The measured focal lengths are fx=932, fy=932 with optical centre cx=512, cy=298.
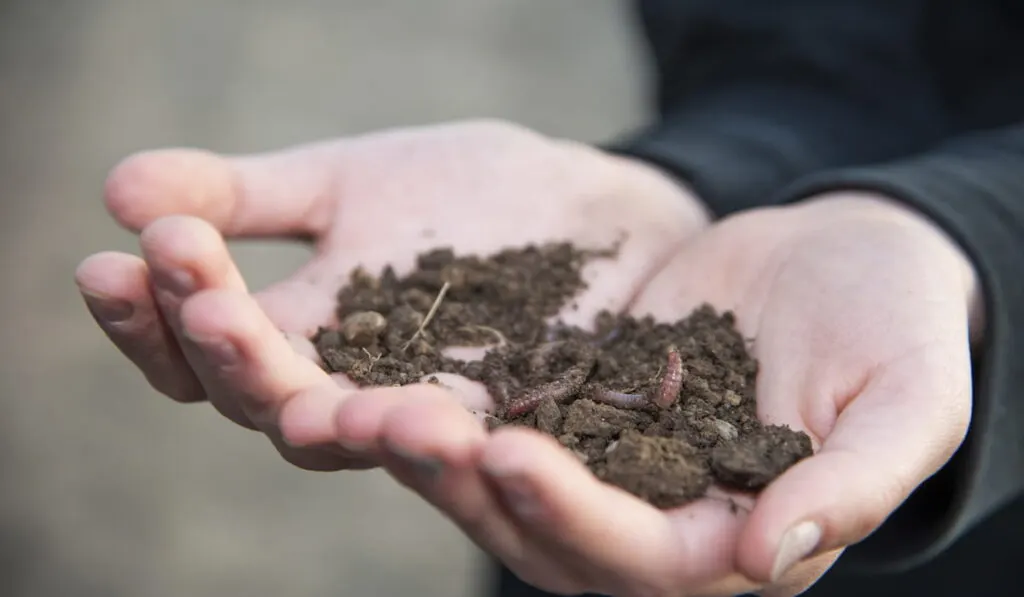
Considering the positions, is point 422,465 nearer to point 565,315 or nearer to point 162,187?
point 565,315

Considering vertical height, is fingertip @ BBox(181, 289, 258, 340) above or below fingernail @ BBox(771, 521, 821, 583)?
above

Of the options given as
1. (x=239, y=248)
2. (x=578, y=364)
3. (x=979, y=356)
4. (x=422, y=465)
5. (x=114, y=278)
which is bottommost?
(x=239, y=248)

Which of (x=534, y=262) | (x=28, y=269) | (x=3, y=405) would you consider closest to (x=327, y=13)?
(x=28, y=269)

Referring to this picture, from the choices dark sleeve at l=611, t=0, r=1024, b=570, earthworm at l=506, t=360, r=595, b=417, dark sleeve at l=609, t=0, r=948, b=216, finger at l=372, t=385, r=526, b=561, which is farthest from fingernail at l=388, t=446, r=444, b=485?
dark sleeve at l=609, t=0, r=948, b=216

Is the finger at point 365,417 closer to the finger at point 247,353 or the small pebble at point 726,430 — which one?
the finger at point 247,353

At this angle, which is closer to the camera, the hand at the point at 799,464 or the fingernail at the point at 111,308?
the hand at the point at 799,464

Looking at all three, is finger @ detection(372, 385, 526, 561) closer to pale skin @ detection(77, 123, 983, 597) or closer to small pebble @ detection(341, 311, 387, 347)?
pale skin @ detection(77, 123, 983, 597)

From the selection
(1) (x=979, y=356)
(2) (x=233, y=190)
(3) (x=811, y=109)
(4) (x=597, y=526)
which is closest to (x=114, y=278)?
(2) (x=233, y=190)

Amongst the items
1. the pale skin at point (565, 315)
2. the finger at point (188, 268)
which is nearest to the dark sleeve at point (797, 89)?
the pale skin at point (565, 315)
